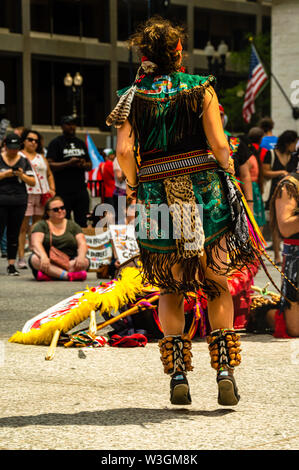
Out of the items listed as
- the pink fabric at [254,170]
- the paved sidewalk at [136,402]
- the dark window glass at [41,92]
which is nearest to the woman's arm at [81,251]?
the pink fabric at [254,170]

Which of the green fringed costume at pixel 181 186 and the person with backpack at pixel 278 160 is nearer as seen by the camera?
the green fringed costume at pixel 181 186

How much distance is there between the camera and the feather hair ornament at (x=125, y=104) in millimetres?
4352

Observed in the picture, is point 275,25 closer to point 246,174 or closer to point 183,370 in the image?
point 246,174

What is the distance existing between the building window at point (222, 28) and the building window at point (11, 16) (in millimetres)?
12631

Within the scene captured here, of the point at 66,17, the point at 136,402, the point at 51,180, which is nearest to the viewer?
the point at 136,402

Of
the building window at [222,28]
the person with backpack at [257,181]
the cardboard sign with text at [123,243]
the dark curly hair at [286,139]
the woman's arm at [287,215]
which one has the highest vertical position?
the building window at [222,28]

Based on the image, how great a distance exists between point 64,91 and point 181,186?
44.2 m

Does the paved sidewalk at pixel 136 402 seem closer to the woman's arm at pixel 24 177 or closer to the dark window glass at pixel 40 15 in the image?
the woman's arm at pixel 24 177

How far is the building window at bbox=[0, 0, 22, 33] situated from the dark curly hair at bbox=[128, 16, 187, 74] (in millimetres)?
42861

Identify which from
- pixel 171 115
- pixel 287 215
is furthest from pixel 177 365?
pixel 287 215

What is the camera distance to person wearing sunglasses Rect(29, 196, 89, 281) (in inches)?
429

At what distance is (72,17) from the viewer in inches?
1921

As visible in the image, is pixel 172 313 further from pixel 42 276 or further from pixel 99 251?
pixel 99 251

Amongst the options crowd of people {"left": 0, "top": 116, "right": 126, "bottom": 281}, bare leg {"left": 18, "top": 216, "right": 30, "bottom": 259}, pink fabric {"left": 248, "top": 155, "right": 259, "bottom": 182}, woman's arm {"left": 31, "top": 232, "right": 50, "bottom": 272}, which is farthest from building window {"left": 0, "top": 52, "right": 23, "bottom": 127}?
woman's arm {"left": 31, "top": 232, "right": 50, "bottom": 272}
